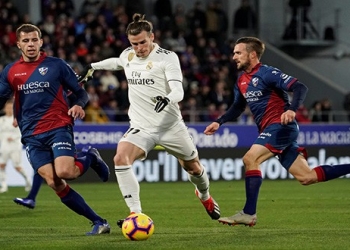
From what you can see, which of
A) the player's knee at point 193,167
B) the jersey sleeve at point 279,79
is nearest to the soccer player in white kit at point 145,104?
the player's knee at point 193,167

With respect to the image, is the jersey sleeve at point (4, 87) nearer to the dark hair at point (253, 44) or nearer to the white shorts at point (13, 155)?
the dark hair at point (253, 44)

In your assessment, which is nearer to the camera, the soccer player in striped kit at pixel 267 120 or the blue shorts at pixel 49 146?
the blue shorts at pixel 49 146

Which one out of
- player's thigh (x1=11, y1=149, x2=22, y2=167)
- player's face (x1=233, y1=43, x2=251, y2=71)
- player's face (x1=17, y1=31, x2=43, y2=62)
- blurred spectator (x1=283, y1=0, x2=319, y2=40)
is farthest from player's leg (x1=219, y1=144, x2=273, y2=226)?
blurred spectator (x1=283, y1=0, x2=319, y2=40)

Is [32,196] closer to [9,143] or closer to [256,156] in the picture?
[256,156]

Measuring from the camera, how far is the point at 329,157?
75.4 feet

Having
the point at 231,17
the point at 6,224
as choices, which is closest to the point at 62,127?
the point at 6,224

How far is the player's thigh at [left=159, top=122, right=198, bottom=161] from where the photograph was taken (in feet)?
35.0

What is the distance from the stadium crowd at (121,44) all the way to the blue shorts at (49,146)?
1185 cm

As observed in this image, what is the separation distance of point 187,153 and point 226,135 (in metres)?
11.6

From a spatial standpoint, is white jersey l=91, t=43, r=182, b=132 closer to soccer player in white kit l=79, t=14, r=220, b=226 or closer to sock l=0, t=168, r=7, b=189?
soccer player in white kit l=79, t=14, r=220, b=226

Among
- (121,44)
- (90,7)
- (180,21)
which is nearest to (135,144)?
(121,44)

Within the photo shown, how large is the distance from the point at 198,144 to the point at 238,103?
1049 centimetres

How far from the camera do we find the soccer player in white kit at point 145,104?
9995mm

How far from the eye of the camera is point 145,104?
10508mm
